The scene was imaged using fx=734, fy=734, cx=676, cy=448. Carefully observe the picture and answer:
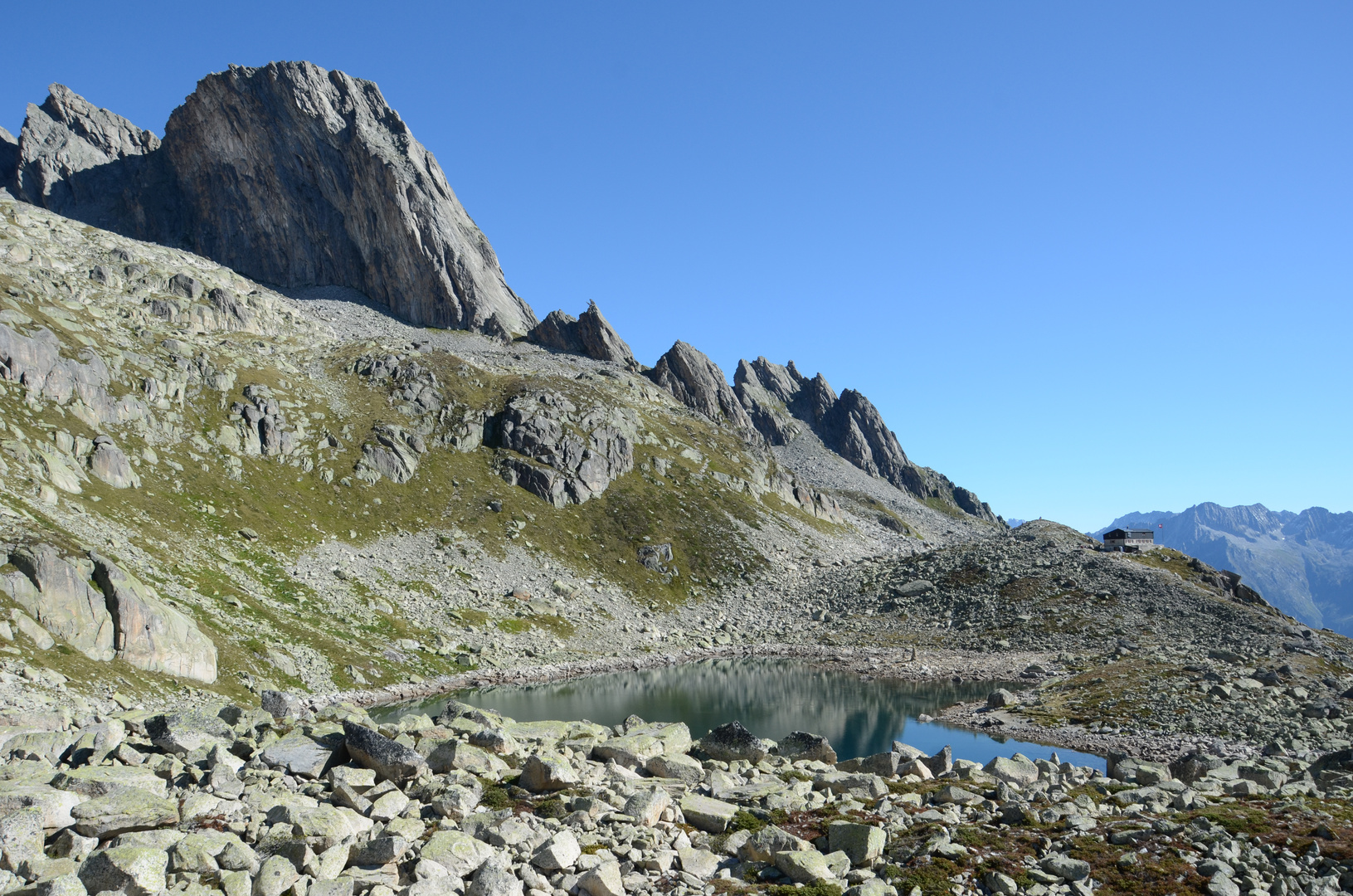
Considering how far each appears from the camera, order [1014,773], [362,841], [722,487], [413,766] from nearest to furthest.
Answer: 1. [362,841]
2. [413,766]
3. [1014,773]
4. [722,487]

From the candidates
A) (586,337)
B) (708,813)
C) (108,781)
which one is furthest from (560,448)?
(108,781)

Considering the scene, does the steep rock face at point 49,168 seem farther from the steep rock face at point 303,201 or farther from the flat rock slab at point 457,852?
the flat rock slab at point 457,852

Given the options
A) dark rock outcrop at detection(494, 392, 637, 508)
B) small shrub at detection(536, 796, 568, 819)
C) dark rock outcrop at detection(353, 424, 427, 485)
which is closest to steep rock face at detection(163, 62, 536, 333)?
dark rock outcrop at detection(494, 392, 637, 508)

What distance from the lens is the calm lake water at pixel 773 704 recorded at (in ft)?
173

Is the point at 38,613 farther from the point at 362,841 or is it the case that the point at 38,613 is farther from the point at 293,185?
the point at 293,185

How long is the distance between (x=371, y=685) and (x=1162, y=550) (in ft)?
373

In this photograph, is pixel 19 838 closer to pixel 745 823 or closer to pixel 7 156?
pixel 745 823

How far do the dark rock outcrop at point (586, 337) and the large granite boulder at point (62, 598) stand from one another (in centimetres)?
14408

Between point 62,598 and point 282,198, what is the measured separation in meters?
176

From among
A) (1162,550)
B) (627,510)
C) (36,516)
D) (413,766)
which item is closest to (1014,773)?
(413,766)

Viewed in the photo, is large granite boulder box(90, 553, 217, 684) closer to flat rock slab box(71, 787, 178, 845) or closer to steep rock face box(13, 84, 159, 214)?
flat rock slab box(71, 787, 178, 845)

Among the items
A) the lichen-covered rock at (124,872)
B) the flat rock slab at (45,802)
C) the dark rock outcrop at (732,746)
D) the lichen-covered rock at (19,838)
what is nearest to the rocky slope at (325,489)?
the flat rock slab at (45,802)

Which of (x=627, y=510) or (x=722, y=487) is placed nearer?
(x=627, y=510)

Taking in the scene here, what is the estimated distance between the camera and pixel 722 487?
140750 millimetres
